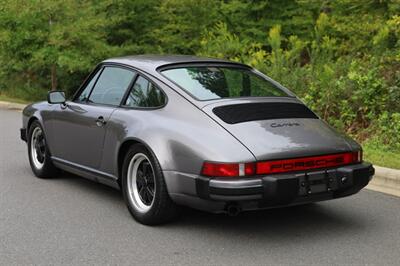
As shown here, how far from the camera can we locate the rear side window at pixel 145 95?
5.46m

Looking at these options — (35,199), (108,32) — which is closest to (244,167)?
(35,199)

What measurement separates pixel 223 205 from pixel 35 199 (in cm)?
254

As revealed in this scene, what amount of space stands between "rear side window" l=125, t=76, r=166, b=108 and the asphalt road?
3.51 ft

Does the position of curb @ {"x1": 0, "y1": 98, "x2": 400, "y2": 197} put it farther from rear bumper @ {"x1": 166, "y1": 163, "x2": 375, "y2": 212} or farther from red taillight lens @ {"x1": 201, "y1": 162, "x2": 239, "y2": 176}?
red taillight lens @ {"x1": 201, "y1": 162, "x2": 239, "y2": 176}

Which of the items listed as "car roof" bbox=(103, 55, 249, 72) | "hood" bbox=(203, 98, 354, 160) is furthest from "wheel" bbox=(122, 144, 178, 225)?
"car roof" bbox=(103, 55, 249, 72)

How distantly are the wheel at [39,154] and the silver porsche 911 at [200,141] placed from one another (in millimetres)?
700

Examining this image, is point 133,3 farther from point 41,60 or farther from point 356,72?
point 356,72

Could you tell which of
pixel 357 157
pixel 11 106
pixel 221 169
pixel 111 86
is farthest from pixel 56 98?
pixel 11 106

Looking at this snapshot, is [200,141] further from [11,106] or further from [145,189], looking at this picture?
[11,106]

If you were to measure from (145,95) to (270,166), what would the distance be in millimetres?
1581

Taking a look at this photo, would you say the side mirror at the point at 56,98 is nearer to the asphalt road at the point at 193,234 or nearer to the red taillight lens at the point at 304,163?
the asphalt road at the point at 193,234

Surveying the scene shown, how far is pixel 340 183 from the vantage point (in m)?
4.88

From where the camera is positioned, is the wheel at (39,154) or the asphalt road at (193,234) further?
the wheel at (39,154)

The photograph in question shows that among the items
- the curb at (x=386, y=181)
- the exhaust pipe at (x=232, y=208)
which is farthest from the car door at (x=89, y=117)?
the curb at (x=386, y=181)
